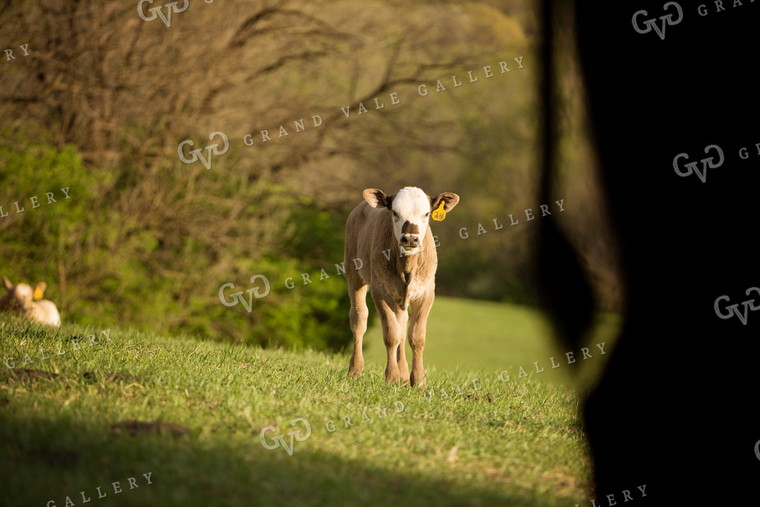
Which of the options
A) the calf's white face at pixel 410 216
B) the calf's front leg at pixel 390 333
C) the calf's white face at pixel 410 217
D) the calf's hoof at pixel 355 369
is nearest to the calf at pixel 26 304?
the calf's hoof at pixel 355 369

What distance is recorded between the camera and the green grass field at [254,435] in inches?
154

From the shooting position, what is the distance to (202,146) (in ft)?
48.8

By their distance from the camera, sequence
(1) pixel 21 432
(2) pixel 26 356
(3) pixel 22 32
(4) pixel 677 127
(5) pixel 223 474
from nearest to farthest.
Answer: (4) pixel 677 127, (5) pixel 223 474, (1) pixel 21 432, (2) pixel 26 356, (3) pixel 22 32

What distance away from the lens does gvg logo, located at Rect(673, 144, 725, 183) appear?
2164mm

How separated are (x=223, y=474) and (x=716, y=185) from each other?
2931mm

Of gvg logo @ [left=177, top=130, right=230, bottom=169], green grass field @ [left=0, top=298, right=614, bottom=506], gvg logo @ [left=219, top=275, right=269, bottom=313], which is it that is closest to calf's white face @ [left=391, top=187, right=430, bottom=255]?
green grass field @ [left=0, top=298, right=614, bottom=506]

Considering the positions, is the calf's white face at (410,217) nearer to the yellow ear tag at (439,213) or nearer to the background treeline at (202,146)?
the yellow ear tag at (439,213)

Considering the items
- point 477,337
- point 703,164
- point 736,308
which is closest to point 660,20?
point 703,164

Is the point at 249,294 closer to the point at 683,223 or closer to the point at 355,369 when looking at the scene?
the point at 355,369

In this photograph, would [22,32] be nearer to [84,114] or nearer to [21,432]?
[84,114]

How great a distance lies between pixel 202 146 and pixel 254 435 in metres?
11.1

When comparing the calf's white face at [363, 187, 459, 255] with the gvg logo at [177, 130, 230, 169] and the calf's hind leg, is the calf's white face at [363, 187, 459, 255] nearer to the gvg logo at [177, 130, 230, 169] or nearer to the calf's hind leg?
the calf's hind leg

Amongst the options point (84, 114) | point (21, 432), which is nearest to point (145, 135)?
point (84, 114)

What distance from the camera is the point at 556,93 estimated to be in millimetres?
2080
